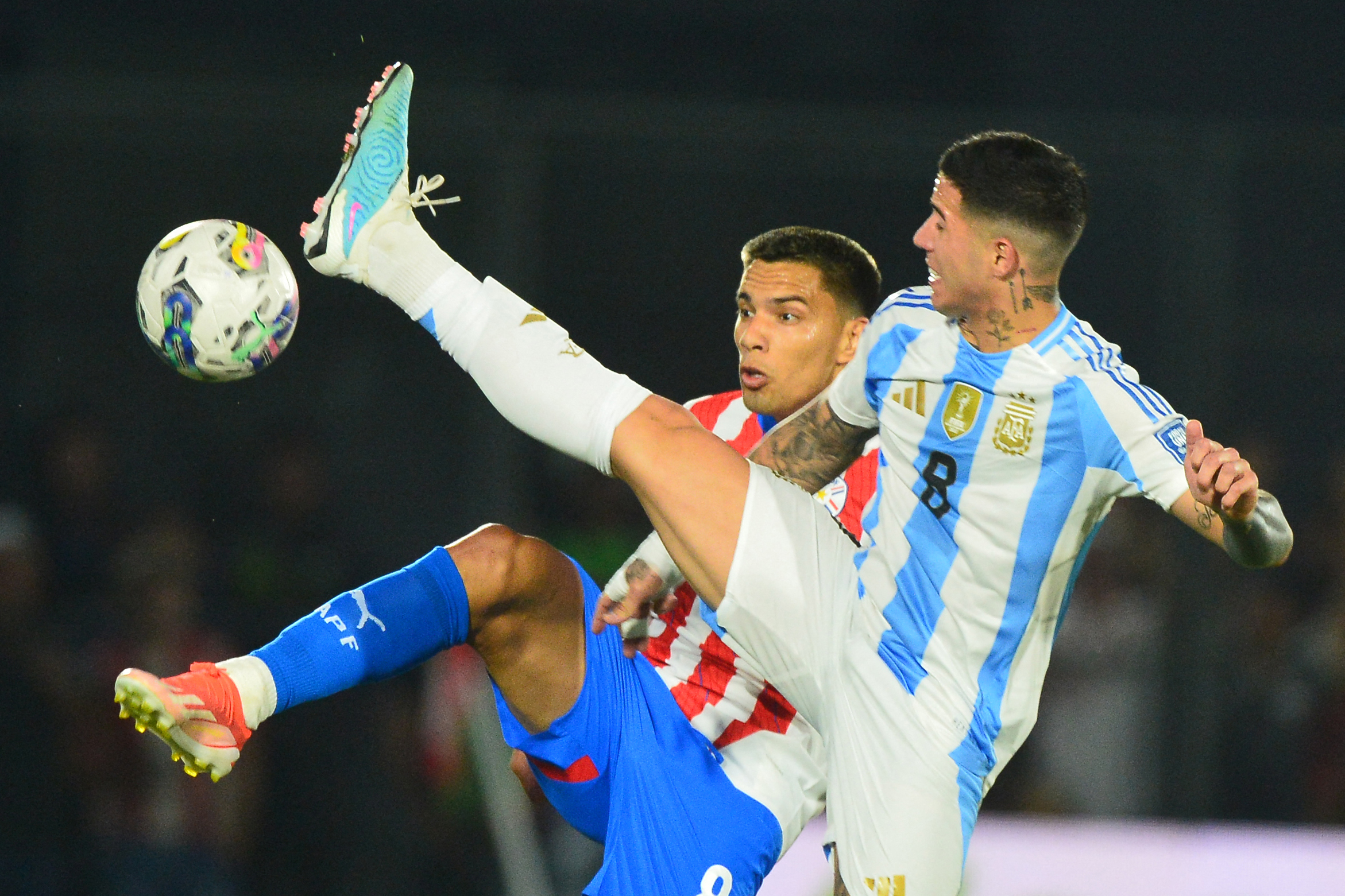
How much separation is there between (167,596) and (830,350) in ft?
10.1

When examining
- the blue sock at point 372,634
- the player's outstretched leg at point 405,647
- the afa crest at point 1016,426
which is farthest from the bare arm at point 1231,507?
the blue sock at point 372,634

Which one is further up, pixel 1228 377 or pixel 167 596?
pixel 1228 377

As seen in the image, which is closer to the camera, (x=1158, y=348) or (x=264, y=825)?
(x=264, y=825)

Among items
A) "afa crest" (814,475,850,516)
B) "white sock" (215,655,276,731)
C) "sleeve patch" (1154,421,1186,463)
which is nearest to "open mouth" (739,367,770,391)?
"afa crest" (814,475,850,516)

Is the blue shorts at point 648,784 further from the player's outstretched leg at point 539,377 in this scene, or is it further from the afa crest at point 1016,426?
the afa crest at point 1016,426

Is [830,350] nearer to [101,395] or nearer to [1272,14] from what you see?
[101,395]

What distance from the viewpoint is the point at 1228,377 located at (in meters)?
7.30

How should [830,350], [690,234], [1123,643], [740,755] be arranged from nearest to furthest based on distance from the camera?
1. [740,755]
2. [830,350]
3. [1123,643]
4. [690,234]

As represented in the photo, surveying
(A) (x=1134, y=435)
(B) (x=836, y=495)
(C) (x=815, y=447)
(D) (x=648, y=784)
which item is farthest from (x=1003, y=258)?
(D) (x=648, y=784)

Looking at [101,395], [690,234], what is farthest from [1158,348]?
[101,395]

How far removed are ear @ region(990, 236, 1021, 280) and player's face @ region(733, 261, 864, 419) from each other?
0.77 metres

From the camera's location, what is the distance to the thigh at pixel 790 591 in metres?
2.71

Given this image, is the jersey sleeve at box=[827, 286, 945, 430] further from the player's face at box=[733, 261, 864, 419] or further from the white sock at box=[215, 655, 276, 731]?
the white sock at box=[215, 655, 276, 731]

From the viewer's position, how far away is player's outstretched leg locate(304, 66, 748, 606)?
2654mm
